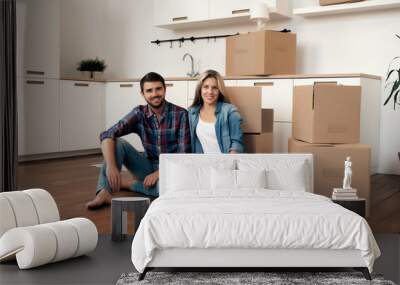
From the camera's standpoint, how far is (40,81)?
6.33 metres

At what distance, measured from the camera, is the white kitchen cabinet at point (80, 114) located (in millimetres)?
6648

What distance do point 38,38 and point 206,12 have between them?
6.28ft

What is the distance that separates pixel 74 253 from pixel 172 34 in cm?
474

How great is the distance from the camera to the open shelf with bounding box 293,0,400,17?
206 inches

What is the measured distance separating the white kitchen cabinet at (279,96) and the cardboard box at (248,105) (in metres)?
1.26

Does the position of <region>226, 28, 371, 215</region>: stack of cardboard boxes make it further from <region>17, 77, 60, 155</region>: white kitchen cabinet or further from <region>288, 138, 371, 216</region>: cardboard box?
<region>17, 77, 60, 155</region>: white kitchen cabinet

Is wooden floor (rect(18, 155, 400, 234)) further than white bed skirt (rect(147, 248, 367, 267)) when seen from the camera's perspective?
Yes

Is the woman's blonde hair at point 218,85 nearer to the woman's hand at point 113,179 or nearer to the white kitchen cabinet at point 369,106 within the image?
the woman's hand at point 113,179

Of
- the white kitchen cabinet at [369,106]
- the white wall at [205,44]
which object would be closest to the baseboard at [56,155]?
the white wall at [205,44]

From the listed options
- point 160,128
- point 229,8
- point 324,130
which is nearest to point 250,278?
point 324,130

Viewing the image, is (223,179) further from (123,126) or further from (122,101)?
(122,101)

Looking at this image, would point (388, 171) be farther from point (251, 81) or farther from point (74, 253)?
point (74, 253)

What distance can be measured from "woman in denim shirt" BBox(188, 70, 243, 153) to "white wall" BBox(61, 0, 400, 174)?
2209mm

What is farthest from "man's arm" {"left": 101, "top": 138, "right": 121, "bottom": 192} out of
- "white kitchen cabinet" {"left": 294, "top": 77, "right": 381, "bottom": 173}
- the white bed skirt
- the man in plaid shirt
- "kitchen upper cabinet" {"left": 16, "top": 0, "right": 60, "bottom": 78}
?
"kitchen upper cabinet" {"left": 16, "top": 0, "right": 60, "bottom": 78}
